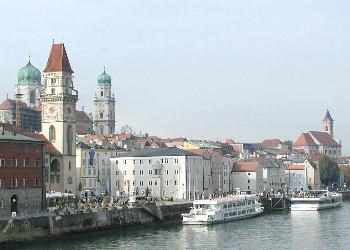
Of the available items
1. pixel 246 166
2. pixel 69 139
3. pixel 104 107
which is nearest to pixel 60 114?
pixel 69 139

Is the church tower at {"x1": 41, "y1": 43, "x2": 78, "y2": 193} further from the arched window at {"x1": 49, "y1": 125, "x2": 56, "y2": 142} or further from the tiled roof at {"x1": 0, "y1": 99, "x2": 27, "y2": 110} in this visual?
the tiled roof at {"x1": 0, "y1": 99, "x2": 27, "y2": 110}

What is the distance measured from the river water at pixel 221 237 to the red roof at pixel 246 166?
185ft

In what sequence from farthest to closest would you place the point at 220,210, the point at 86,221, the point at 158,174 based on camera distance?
the point at 158,174
the point at 220,210
the point at 86,221

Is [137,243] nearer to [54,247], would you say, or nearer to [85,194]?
[54,247]

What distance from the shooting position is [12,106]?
16712 centimetres

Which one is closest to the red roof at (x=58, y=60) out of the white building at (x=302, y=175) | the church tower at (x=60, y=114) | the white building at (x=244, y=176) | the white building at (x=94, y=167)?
the church tower at (x=60, y=114)

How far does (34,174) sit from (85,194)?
36660 mm

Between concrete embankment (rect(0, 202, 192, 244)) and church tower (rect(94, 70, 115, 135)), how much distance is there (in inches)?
3397

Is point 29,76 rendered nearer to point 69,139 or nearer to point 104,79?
point 104,79

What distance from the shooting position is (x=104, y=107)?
194m

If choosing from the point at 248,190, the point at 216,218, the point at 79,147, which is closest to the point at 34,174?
the point at 216,218

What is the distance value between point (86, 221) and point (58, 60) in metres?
39.8

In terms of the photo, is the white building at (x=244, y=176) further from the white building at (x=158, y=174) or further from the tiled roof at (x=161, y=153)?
the tiled roof at (x=161, y=153)

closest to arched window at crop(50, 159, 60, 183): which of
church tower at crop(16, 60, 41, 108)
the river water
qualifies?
the river water
